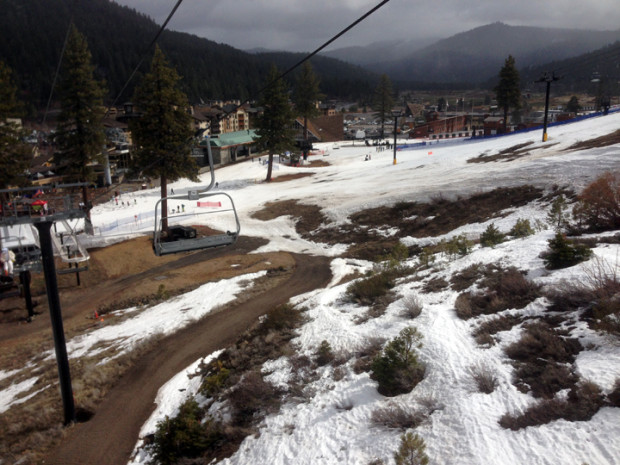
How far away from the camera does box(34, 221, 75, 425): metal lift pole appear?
10.5m

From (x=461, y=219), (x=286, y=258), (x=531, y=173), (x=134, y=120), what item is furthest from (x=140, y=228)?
(x=531, y=173)

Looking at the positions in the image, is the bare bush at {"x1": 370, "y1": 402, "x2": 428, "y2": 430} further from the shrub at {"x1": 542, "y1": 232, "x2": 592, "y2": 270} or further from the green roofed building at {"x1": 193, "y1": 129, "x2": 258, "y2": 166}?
the green roofed building at {"x1": 193, "y1": 129, "x2": 258, "y2": 166}

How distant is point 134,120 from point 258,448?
115ft

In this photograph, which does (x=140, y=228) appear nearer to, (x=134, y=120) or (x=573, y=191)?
(x=134, y=120)

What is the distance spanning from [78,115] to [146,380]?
33.0 metres

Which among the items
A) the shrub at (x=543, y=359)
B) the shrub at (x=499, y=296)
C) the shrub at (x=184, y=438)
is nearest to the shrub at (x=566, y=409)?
the shrub at (x=543, y=359)

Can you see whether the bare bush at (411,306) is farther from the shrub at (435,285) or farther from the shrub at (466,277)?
the shrub at (466,277)

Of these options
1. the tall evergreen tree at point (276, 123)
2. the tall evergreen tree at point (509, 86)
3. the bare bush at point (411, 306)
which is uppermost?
the tall evergreen tree at point (509, 86)

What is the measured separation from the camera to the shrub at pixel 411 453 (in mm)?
6246

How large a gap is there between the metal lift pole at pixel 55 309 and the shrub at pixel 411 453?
9195 millimetres

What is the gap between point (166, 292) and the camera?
24.1m

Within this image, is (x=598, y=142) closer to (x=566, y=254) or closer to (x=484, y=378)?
(x=566, y=254)

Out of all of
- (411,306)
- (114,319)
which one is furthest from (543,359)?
(114,319)

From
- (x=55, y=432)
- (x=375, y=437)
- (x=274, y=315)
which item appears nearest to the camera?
(x=375, y=437)
